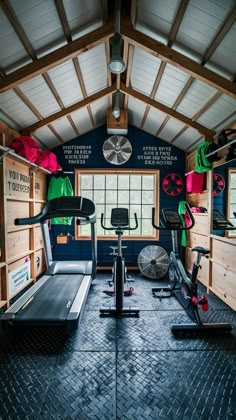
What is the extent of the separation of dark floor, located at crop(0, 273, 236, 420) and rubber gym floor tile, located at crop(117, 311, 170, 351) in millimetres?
11

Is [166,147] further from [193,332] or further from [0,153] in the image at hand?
[193,332]

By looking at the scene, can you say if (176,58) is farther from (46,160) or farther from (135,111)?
(46,160)

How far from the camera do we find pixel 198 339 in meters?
2.34

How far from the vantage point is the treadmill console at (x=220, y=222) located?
3329 millimetres

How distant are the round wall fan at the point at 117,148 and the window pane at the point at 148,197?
3.18 ft

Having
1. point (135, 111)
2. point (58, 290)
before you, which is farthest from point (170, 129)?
point (58, 290)

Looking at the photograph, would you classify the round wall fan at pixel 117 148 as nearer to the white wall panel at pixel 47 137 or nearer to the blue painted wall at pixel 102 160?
the blue painted wall at pixel 102 160

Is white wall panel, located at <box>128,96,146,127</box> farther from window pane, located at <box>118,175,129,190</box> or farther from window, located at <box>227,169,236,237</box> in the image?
window, located at <box>227,169,236,237</box>

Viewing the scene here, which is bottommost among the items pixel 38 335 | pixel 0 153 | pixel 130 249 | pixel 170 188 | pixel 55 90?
pixel 38 335

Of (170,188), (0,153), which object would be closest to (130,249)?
(170,188)

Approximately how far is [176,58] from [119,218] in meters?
2.19

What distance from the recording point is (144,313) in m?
2.92

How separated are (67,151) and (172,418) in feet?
15.7

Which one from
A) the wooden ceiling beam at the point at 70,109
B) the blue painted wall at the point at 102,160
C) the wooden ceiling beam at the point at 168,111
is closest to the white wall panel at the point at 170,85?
the wooden ceiling beam at the point at 168,111
